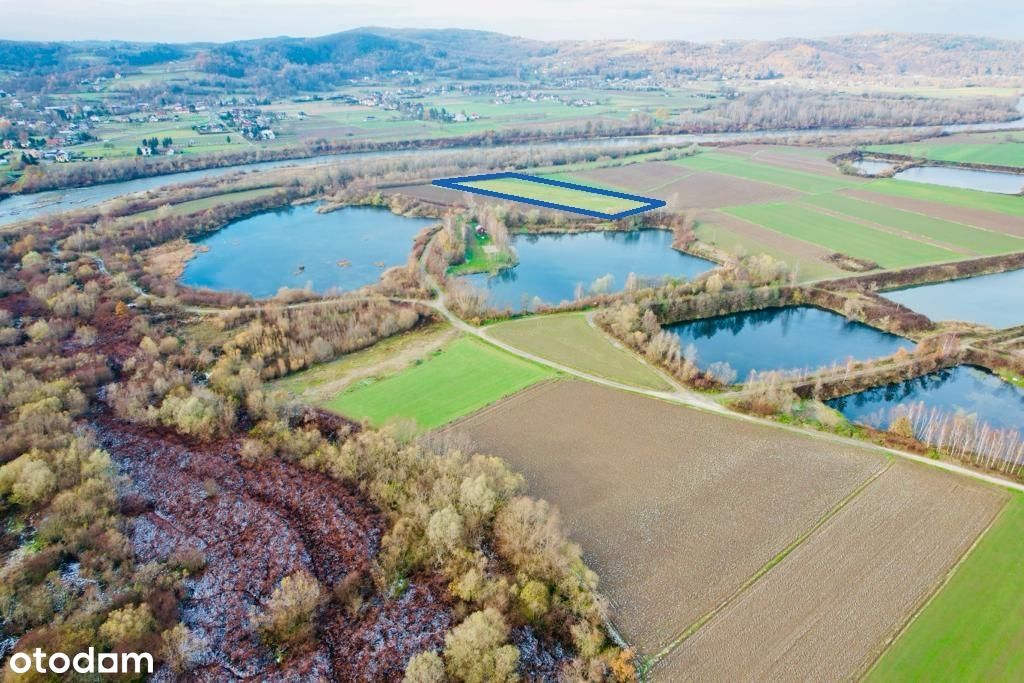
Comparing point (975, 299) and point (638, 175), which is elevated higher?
point (638, 175)

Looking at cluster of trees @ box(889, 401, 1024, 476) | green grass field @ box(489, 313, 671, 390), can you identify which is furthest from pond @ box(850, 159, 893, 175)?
cluster of trees @ box(889, 401, 1024, 476)

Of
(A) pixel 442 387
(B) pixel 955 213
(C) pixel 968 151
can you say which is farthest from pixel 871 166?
(A) pixel 442 387

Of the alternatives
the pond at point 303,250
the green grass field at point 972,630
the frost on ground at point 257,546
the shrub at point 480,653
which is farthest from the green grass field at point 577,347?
the shrub at point 480,653

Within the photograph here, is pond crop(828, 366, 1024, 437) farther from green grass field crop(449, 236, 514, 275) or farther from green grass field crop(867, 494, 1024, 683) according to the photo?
green grass field crop(449, 236, 514, 275)

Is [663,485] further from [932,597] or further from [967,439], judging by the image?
[967,439]

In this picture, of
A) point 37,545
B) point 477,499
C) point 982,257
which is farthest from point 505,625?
point 982,257

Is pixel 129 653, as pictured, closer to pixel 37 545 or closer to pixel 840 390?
pixel 37 545
